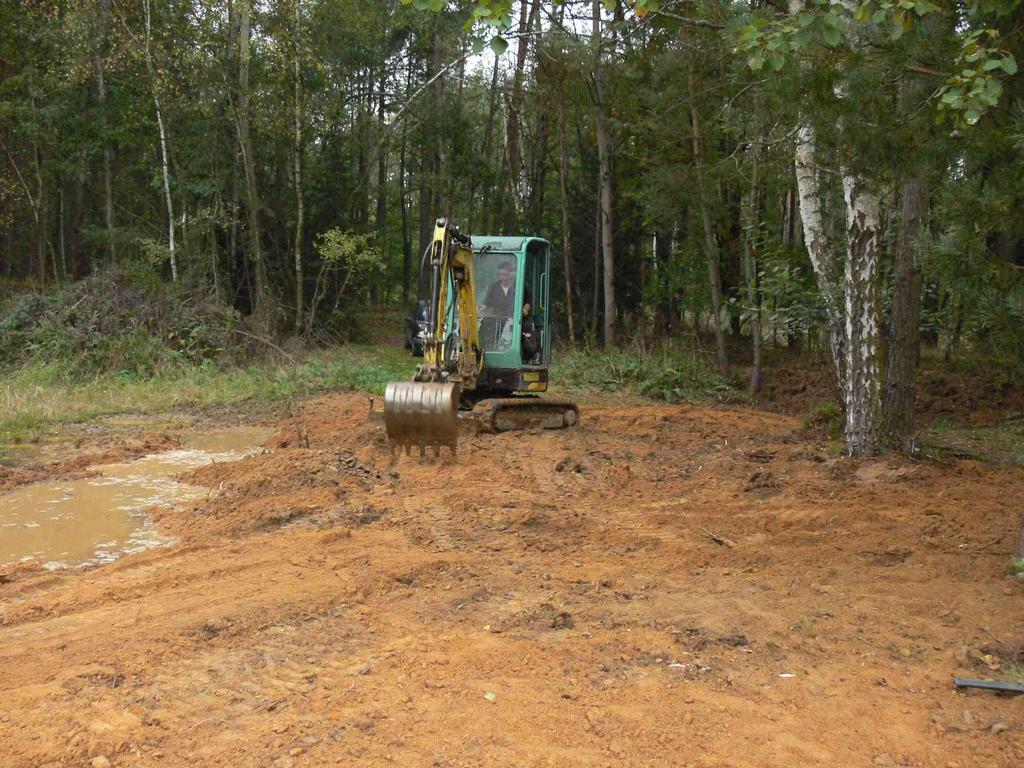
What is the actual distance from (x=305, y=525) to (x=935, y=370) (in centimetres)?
1349

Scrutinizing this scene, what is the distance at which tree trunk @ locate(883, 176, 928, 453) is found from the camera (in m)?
8.97

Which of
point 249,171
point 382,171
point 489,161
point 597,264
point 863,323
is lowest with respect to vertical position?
point 863,323

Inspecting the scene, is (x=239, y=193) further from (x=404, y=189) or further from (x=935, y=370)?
(x=935, y=370)

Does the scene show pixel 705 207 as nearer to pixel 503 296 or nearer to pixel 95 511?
pixel 503 296

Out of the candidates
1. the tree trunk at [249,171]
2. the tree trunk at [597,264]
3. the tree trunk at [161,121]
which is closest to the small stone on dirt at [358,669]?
the tree trunk at [249,171]

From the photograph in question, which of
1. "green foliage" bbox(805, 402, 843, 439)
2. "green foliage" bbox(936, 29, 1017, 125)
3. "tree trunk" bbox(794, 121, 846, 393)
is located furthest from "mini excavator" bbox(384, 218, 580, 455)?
"green foliage" bbox(936, 29, 1017, 125)

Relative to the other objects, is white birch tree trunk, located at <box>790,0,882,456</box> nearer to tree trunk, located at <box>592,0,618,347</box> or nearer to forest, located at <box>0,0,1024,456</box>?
forest, located at <box>0,0,1024,456</box>

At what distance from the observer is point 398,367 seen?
66.8 ft

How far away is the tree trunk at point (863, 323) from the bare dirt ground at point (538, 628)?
466mm

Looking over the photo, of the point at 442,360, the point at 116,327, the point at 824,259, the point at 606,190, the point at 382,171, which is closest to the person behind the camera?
the point at 442,360

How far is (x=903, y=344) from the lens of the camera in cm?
905

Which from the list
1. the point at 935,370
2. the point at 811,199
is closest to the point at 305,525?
the point at 811,199

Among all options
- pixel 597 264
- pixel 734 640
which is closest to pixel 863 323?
pixel 734 640

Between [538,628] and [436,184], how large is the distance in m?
23.4
